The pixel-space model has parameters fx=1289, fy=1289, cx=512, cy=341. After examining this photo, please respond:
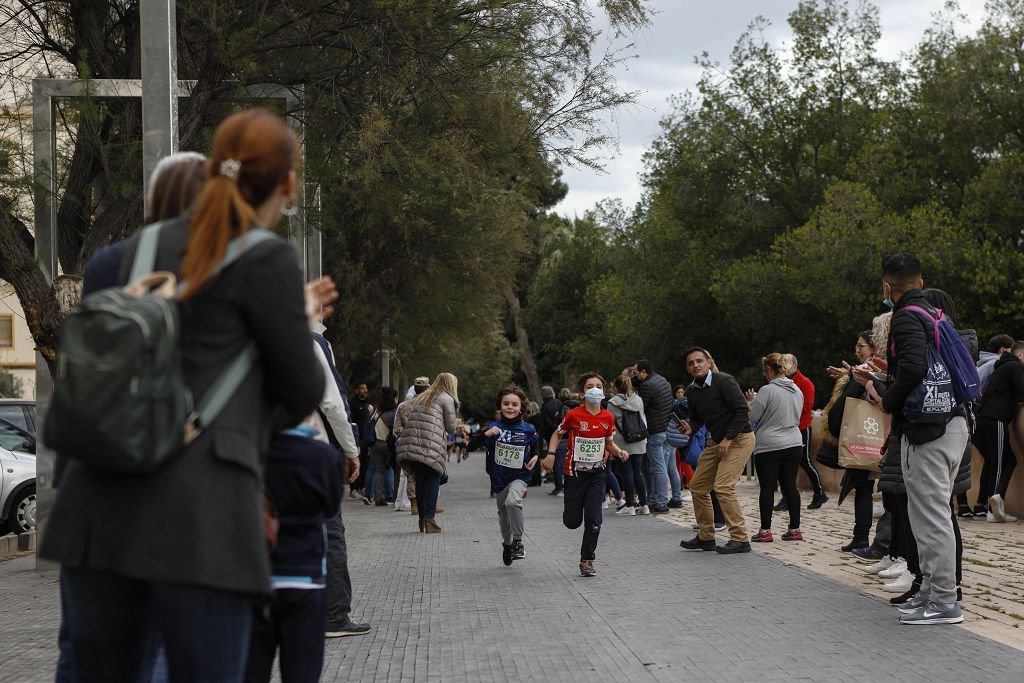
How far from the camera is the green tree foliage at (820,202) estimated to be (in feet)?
135

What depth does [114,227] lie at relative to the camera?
1144 centimetres

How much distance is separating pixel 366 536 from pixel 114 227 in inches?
197

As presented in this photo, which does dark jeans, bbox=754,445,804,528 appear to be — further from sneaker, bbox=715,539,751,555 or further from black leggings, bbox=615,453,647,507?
black leggings, bbox=615,453,647,507

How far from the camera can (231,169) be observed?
2891 mm

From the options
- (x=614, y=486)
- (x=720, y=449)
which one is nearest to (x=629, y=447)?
(x=614, y=486)

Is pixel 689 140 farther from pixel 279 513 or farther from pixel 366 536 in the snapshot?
pixel 279 513

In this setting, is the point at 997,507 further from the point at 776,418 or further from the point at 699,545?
the point at 699,545

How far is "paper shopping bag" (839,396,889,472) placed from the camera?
32.6 feet

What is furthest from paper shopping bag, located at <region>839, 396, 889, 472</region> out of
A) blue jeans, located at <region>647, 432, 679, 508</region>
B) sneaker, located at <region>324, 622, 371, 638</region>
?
blue jeans, located at <region>647, 432, 679, 508</region>

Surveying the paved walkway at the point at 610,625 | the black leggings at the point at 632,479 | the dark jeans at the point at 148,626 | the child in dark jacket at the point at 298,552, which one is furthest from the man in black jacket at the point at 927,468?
the black leggings at the point at 632,479

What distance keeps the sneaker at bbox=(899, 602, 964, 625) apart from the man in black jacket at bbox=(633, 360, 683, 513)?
9.56 meters

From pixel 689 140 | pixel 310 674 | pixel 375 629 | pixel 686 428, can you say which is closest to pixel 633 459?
pixel 686 428

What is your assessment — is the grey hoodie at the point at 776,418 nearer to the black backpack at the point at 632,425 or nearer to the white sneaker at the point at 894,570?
the white sneaker at the point at 894,570

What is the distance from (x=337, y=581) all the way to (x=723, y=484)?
5167mm
